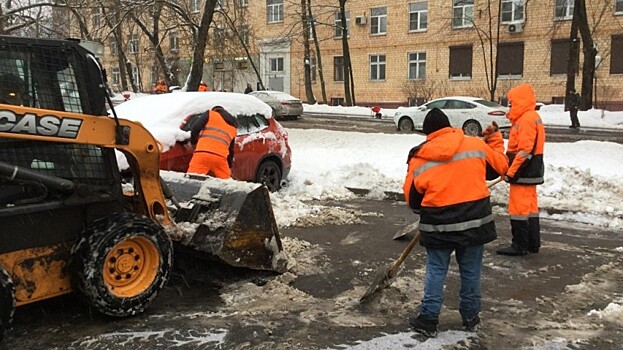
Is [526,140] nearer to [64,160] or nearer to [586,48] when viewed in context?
[64,160]

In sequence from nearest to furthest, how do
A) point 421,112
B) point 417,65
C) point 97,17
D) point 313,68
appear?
point 97,17 < point 421,112 < point 417,65 < point 313,68

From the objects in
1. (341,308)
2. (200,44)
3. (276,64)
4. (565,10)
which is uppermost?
(565,10)

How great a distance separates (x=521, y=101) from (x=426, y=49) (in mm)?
31937

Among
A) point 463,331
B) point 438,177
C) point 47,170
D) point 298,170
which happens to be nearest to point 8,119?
point 47,170

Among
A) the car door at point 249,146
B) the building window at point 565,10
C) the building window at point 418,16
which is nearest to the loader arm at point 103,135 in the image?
the car door at point 249,146

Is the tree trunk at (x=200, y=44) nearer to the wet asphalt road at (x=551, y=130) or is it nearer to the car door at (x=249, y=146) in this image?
the wet asphalt road at (x=551, y=130)

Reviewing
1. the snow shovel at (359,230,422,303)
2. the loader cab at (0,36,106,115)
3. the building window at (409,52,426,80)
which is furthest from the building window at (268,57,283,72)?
the loader cab at (0,36,106,115)

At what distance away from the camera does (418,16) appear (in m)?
37.7

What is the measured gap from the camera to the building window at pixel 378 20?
3912cm

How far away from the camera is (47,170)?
14.4 feet

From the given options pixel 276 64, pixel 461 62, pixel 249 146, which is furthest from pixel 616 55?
pixel 249 146

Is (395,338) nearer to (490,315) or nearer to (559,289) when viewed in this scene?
(490,315)

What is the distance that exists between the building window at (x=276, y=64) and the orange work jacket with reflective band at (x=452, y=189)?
134 ft

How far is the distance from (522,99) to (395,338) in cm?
334
